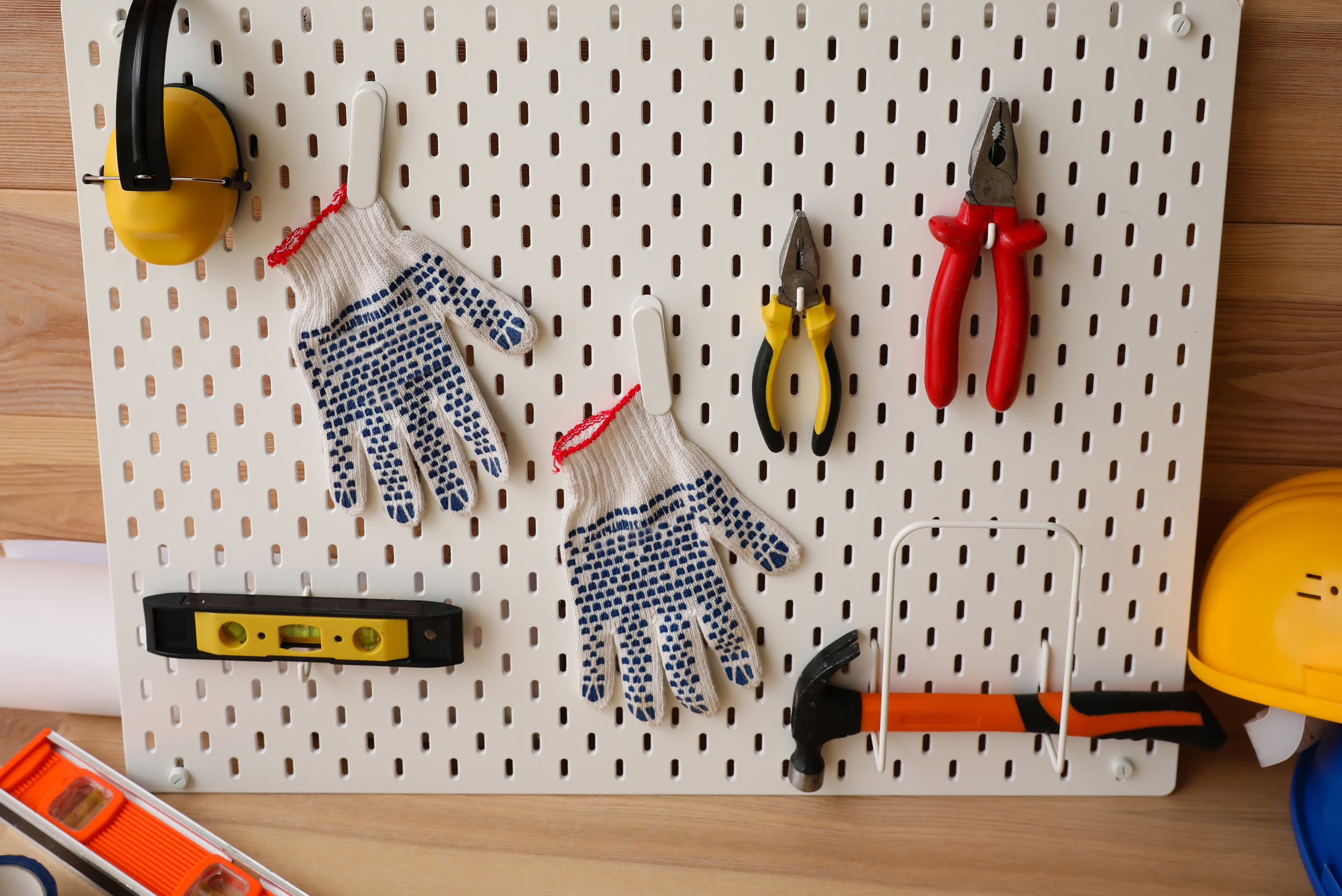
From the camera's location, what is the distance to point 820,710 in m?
0.80

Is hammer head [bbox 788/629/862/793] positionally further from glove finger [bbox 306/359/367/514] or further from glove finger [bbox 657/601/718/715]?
glove finger [bbox 306/359/367/514]

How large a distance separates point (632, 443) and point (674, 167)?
0.76 feet

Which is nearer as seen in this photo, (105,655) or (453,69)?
(453,69)

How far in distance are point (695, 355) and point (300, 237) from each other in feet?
1.11

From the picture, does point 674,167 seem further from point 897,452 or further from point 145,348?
point 145,348

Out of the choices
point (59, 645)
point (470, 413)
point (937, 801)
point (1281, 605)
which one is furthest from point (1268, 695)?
point (59, 645)

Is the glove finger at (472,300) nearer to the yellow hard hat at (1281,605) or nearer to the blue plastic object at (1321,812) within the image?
the yellow hard hat at (1281,605)

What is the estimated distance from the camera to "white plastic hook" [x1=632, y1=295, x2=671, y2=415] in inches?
29.5

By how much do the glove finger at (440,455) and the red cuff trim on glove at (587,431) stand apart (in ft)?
0.27

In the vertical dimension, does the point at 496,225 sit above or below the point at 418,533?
above

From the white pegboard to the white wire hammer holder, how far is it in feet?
0.06

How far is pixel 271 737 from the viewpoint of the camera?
85 centimetres

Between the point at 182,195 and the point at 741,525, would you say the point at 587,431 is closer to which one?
the point at 741,525

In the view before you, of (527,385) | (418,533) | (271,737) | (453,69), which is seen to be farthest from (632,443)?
(271,737)
